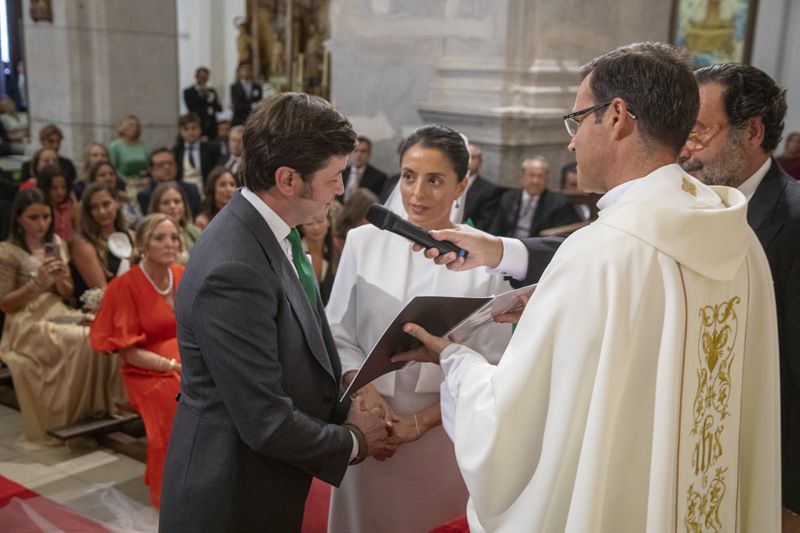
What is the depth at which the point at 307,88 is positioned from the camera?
15.0 meters

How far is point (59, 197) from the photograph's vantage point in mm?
6516

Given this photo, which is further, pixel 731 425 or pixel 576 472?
pixel 731 425

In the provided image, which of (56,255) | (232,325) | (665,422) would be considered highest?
(232,325)

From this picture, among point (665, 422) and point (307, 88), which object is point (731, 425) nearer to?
point (665, 422)

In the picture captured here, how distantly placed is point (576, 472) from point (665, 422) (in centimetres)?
21

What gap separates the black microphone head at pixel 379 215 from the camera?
212cm

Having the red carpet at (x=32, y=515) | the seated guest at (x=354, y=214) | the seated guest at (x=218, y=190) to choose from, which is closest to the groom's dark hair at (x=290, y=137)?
the red carpet at (x=32, y=515)

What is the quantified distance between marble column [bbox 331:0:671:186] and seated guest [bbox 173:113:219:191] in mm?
2618

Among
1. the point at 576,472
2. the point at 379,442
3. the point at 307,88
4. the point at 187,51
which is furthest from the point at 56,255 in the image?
the point at 187,51

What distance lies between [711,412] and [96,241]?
4.65 metres

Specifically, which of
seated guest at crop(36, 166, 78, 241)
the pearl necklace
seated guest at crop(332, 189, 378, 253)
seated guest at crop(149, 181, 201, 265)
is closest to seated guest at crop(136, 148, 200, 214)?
seated guest at crop(36, 166, 78, 241)

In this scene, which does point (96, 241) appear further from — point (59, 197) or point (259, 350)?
point (259, 350)

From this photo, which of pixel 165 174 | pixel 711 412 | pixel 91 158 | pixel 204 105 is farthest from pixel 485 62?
pixel 204 105

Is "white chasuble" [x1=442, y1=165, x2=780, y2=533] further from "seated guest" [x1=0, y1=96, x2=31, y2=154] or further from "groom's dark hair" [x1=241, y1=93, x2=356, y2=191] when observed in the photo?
"seated guest" [x1=0, y1=96, x2=31, y2=154]
